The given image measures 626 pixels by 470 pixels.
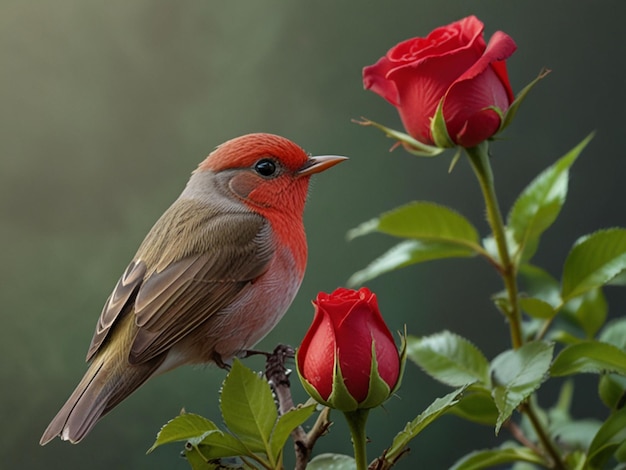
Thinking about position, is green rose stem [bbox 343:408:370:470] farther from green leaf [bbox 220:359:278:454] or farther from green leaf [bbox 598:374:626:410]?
green leaf [bbox 598:374:626:410]

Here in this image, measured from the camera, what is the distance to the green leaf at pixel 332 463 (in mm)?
746

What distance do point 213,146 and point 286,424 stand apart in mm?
1429

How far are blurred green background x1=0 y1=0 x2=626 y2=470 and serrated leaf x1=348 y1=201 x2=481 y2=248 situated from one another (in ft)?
2.46

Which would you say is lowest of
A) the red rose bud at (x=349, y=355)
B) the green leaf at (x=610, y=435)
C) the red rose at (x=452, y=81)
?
the green leaf at (x=610, y=435)

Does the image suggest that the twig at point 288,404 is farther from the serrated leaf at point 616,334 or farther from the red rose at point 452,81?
the serrated leaf at point 616,334

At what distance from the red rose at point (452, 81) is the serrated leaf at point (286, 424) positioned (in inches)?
12.5

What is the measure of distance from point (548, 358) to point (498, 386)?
70mm

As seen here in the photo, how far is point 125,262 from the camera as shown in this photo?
183cm

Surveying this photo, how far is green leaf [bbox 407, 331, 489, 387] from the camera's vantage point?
957 mm

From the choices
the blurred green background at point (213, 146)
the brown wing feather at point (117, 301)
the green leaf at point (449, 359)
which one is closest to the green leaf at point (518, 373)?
the green leaf at point (449, 359)

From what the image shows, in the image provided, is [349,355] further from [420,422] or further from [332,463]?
[332,463]

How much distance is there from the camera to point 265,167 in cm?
87

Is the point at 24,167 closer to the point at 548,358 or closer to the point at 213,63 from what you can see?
the point at 213,63

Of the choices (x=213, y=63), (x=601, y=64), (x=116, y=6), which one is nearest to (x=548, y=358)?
(x=213, y=63)
